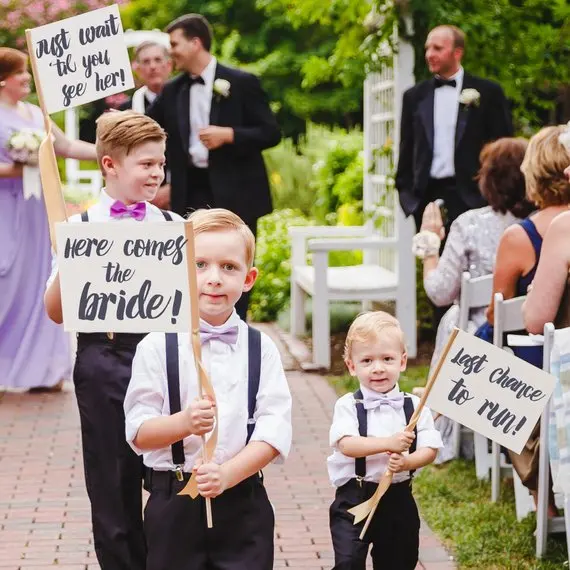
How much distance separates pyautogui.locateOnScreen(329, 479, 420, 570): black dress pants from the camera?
14.3 feet

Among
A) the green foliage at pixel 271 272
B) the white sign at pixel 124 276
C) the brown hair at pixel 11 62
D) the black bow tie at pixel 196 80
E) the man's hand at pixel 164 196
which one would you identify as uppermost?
the brown hair at pixel 11 62

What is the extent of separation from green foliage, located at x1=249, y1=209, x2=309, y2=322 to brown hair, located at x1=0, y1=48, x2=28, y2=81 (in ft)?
16.4

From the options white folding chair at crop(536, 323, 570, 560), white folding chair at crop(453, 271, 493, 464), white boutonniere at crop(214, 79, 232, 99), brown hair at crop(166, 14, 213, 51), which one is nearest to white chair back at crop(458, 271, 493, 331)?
white folding chair at crop(453, 271, 493, 464)

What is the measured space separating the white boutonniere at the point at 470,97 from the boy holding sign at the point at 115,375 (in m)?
5.09

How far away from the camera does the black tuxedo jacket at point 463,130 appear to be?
946cm

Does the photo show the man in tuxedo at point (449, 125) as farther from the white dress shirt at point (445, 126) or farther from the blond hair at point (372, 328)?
the blond hair at point (372, 328)

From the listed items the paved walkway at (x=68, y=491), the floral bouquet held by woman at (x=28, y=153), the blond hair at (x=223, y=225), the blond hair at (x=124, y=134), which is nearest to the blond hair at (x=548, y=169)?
the paved walkway at (x=68, y=491)

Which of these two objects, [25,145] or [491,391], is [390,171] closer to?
[25,145]

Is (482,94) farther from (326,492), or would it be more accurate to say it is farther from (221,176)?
(326,492)

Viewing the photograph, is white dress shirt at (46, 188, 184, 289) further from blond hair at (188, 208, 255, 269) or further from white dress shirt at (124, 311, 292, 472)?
white dress shirt at (124, 311, 292, 472)

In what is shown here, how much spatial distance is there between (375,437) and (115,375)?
90 cm

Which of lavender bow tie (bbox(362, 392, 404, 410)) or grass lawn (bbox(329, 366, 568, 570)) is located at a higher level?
lavender bow tie (bbox(362, 392, 404, 410))

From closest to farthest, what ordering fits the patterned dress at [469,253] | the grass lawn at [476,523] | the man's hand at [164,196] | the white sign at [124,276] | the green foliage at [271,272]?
the white sign at [124,276]
the grass lawn at [476,523]
the patterned dress at [469,253]
the man's hand at [164,196]
the green foliage at [271,272]

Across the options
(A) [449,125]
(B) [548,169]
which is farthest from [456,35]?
(B) [548,169]
